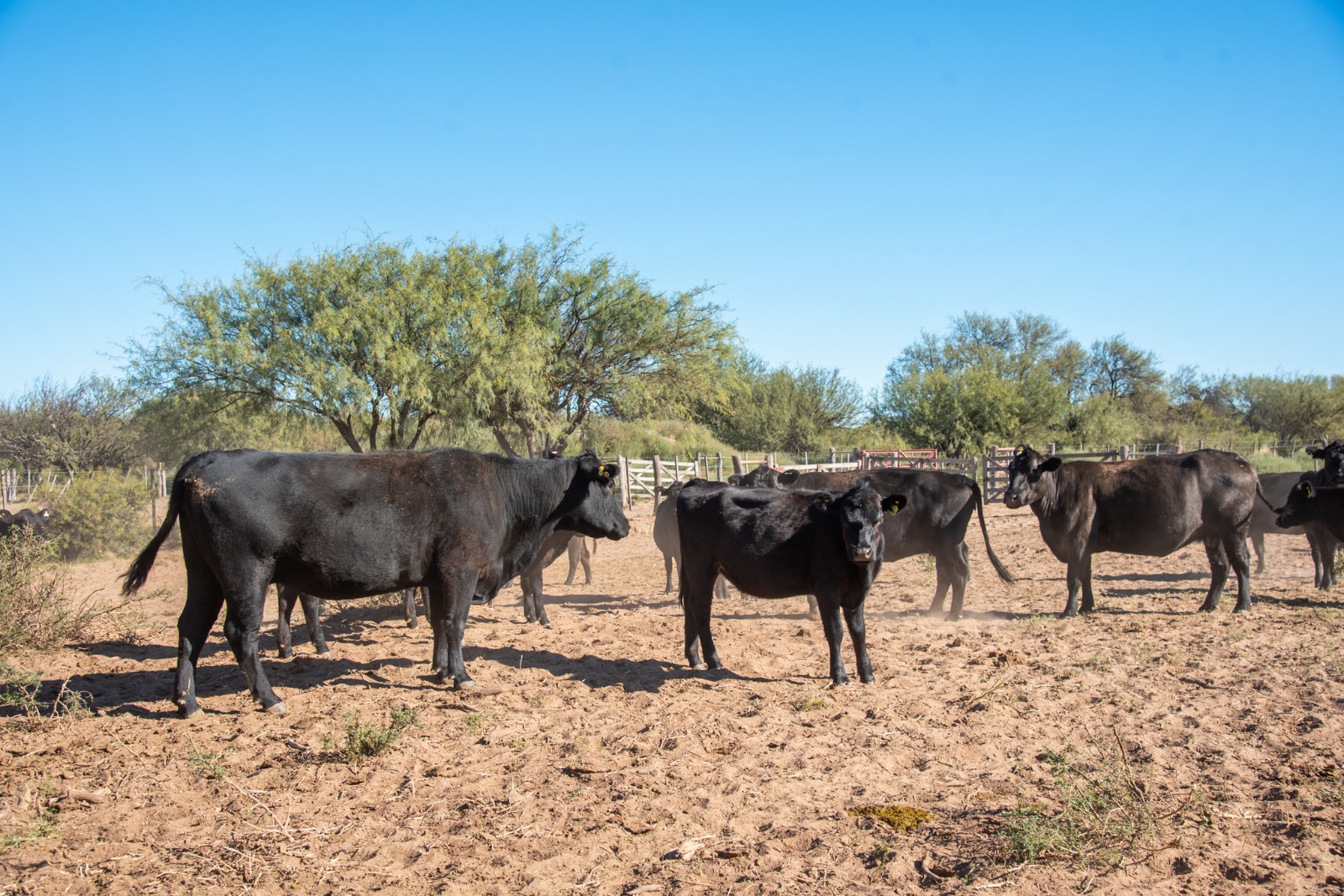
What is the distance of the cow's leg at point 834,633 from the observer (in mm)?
6691

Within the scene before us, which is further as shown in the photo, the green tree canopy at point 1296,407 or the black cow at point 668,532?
the green tree canopy at point 1296,407

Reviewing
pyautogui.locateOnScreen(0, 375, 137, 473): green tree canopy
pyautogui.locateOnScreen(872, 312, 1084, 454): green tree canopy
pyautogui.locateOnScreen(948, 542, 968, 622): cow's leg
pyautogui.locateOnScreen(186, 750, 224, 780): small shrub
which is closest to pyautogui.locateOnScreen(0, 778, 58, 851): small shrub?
pyautogui.locateOnScreen(186, 750, 224, 780): small shrub

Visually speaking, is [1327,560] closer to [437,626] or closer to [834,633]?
[834,633]

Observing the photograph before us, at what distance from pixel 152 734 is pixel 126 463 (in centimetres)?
2782

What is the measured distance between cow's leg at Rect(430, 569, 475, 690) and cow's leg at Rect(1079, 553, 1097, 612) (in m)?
6.61

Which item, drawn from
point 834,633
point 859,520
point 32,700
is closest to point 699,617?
point 834,633

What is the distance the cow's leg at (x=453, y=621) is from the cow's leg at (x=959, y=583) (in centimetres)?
528

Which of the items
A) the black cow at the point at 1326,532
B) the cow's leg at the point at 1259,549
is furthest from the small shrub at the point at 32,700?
the cow's leg at the point at 1259,549

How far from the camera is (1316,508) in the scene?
9.85 meters

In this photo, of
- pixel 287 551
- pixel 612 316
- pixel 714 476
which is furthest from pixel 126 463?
pixel 287 551

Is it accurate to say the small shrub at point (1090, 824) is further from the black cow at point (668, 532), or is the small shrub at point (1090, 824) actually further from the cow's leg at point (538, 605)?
the black cow at point (668, 532)

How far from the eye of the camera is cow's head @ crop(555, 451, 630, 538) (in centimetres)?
809

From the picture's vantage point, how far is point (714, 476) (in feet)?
110

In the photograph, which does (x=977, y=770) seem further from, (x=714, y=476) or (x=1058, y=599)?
(x=714, y=476)
